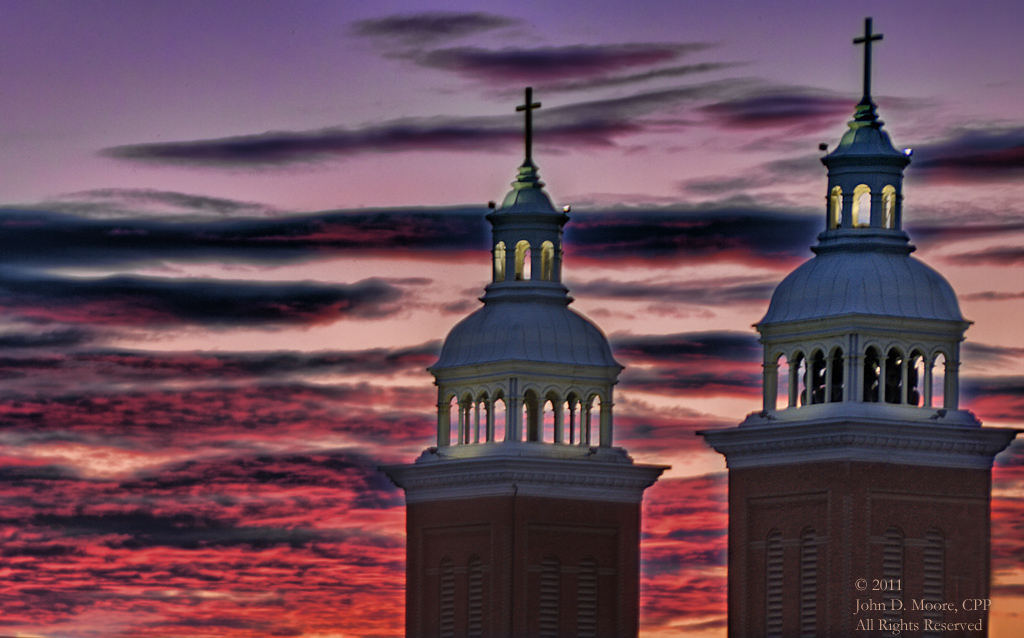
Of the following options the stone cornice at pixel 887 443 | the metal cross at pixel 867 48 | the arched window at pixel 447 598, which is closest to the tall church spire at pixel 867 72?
the metal cross at pixel 867 48

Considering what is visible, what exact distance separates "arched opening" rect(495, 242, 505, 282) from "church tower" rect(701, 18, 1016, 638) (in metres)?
11.7

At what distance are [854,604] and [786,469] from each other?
4.62 metres

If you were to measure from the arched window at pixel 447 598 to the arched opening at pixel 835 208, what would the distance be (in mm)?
16289

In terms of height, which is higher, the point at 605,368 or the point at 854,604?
the point at 605,368

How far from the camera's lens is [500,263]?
409 feet

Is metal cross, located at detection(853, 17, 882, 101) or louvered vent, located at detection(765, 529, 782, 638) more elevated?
metal cross, located at detection(853, 17, 882, 101)

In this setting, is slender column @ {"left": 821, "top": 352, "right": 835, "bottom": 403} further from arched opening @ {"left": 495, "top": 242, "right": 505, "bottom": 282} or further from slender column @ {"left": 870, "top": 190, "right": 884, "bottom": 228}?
arched opening @ {"left": 495, "top": 242, "right": 505, "bottom": 282}

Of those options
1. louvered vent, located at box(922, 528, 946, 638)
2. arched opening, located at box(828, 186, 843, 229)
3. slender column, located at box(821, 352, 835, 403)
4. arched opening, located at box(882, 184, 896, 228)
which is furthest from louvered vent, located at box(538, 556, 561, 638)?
arched opening, located at box(882, 184, 896, 228)

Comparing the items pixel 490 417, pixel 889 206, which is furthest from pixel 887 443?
pixel 490 417

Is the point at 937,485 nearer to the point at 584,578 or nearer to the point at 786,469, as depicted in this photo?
the point at 786,469

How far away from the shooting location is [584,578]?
121812mm

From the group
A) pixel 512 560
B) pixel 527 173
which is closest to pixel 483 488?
pixel 512 560

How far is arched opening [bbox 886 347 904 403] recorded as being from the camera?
113m

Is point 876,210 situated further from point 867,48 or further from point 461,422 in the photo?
point 461,422
